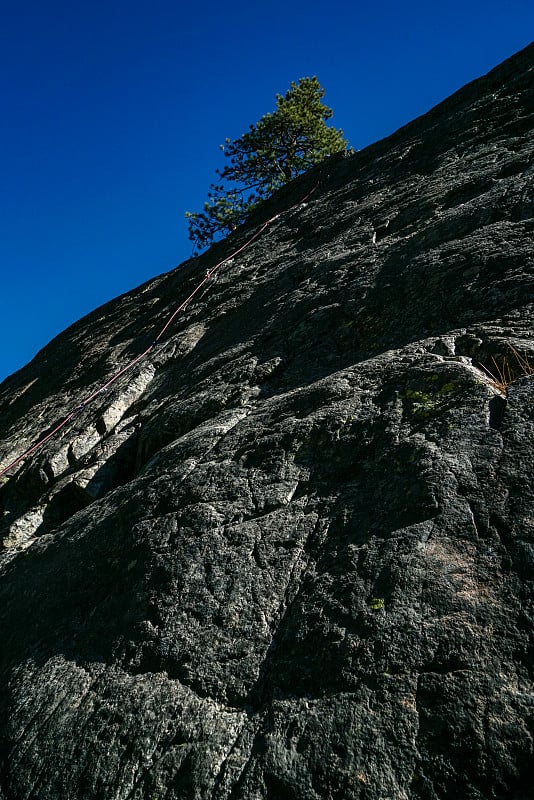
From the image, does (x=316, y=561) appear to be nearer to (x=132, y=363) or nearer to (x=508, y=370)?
(x=508, y=370)

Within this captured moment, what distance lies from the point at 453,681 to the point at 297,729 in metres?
0.69

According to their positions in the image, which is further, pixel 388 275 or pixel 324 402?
pixel 388 275

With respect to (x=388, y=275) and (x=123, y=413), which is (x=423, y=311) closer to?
(x=388, y=275)

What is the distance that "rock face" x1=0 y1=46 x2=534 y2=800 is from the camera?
2201mm

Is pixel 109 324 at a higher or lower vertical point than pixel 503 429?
higher

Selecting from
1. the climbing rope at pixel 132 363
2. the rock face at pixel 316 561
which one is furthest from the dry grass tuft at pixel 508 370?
the climbing rope at pixel 132 363

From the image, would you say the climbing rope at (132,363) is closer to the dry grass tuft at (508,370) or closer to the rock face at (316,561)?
the rock face at (316,561)

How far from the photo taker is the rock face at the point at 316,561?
7.22 feet

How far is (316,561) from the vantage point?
2990 mm

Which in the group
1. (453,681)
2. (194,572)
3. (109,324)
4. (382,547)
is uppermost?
(109,324)

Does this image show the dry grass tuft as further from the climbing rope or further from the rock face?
the climbing rope

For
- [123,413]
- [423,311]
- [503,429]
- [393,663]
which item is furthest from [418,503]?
[123,413]

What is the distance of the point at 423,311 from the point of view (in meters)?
4.80

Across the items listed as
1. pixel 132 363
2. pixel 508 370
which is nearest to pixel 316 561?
pixel 508 370
